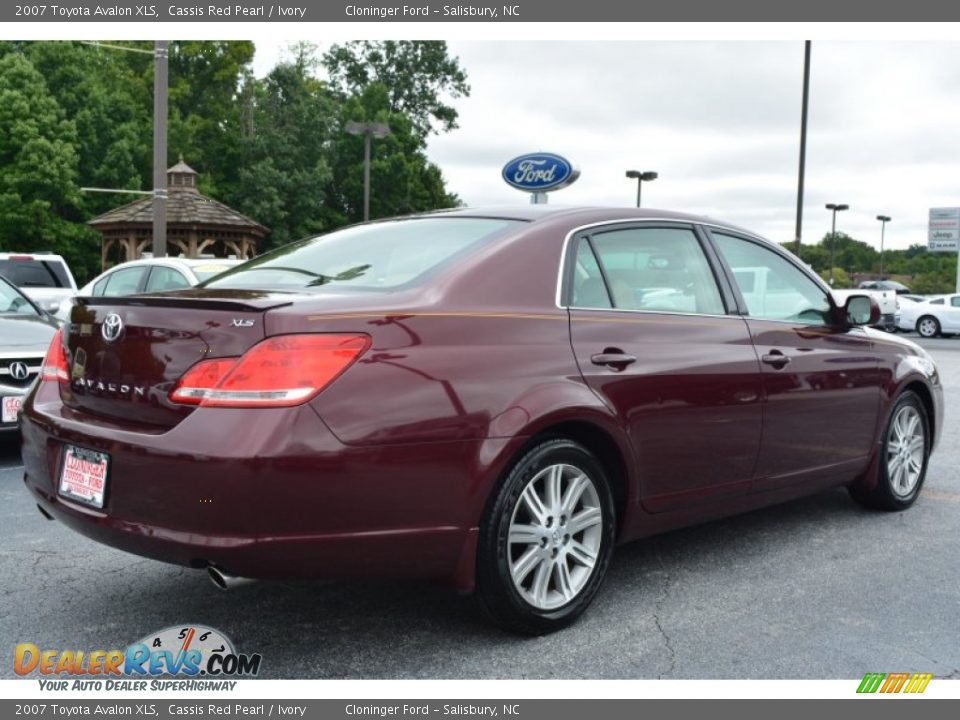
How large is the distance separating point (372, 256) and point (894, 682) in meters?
2.36

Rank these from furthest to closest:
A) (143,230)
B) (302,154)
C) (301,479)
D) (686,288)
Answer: (302,154)
(143,230)
(686,288)
(301,479)

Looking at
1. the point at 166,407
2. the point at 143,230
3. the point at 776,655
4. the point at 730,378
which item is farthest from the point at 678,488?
the point at 143,230

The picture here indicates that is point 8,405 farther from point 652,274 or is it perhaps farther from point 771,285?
point 771,285

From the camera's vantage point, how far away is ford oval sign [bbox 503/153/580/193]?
15266 millimetres

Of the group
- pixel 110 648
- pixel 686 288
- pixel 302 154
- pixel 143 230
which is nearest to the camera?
pixel 110 648

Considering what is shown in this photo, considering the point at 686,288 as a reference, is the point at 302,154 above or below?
above

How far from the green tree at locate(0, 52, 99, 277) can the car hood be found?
39.8 meters

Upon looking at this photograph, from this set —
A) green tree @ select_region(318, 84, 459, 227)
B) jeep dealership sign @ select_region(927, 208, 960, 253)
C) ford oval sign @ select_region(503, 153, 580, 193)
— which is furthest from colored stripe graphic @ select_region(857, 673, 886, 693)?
jeep dealership sign @ select_region(927, 208, 960, 253)

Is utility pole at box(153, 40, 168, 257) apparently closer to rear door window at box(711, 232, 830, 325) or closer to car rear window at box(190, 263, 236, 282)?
car rear window at box(190, 263, 236, 282)

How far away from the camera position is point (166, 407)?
10.4 ft

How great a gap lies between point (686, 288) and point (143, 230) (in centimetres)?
3262

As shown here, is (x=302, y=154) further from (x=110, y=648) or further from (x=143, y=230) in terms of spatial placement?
(x=110, y=648)

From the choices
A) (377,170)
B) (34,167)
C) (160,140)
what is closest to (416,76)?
(377,170)

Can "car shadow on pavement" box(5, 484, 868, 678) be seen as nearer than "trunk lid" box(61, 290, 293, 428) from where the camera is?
No
